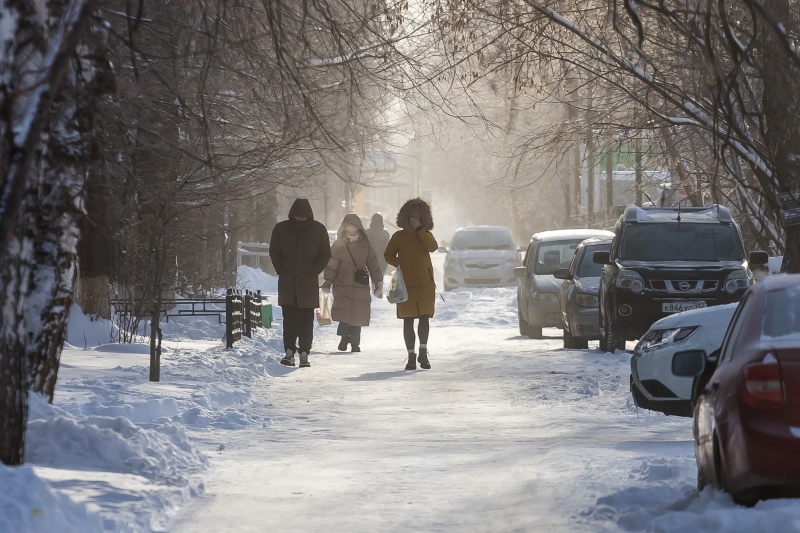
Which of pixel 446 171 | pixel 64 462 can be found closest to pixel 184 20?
pixel 64 462

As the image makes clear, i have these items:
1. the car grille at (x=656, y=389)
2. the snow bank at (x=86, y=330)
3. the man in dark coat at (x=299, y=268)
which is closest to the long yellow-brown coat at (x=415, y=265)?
the man in dark coat at (x=299, y=268)

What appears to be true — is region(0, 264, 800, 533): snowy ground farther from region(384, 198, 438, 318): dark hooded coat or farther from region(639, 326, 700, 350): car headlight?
region(384, 198, 438, 318): dark hooded coat

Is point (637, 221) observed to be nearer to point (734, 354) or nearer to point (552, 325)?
point (552, 325)

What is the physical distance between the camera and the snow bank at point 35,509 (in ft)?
16.8

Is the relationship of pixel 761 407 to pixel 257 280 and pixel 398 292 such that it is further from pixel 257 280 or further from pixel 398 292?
pixel 257 280

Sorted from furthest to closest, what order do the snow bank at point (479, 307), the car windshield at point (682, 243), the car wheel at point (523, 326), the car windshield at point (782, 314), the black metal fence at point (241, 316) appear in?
the snow bank at point (479, 307)
the car wheel at point (523, 326)
the car windshield at point (682, 243)
the black metal fence at point (241, 316)
the car windshield at point (782, 314)

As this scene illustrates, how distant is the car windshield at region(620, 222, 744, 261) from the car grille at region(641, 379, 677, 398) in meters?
7.24

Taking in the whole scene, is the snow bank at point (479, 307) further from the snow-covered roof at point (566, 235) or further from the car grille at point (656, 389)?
the car grille at point (656, 389)

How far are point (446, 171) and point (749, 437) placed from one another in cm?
10172

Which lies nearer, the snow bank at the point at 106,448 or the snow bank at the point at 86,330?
the snow bank at the point at 106,448

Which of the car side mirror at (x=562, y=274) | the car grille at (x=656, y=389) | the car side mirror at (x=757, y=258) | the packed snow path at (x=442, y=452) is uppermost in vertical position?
the car side mirror at (x=757, y=258)

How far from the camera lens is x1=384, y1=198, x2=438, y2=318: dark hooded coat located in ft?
51.3

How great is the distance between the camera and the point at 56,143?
308 inches

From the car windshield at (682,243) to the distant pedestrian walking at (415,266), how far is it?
123 inches
